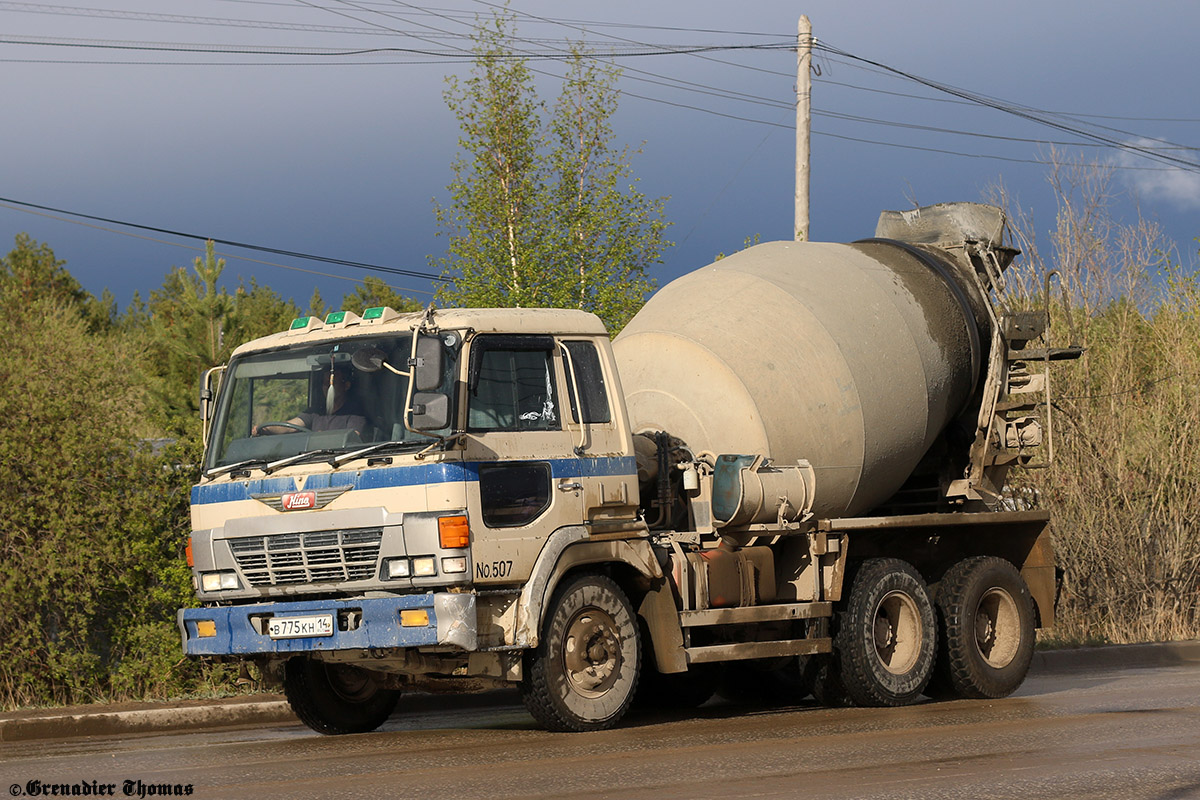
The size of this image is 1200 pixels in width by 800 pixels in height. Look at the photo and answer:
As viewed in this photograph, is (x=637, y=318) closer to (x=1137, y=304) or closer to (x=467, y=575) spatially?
(x=467, y=575)

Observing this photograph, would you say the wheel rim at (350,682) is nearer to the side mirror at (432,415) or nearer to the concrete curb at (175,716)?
the concrete curb at (175,716)

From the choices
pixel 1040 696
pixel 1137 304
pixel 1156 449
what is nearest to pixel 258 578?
pixel 1040 696

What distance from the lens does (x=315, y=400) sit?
8984 millimetres

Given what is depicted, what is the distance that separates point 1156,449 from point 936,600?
6246 millimetres

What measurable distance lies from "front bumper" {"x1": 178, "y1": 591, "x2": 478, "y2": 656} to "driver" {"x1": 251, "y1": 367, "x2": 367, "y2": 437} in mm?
1064

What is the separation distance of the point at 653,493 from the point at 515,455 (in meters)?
1.82

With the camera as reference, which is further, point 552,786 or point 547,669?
point 547,669

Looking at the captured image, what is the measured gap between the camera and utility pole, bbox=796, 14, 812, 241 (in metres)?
19.2

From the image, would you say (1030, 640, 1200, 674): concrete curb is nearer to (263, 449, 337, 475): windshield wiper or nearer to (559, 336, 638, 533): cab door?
(559, 336, 638, 533): cab door

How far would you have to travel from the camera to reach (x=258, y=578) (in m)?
8.88

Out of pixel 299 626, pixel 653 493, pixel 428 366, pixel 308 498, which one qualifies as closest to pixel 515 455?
pixel 428 366

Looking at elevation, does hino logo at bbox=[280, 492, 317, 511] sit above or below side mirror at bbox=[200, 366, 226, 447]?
below

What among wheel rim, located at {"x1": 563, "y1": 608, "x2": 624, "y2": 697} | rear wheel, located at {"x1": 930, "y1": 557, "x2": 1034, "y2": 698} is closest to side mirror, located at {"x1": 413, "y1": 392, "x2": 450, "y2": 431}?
wheel rim, located at {"x1": 563, "y1": 608, "x2": 624, "y2": 697}

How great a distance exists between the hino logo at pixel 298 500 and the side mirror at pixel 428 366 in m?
0.91
